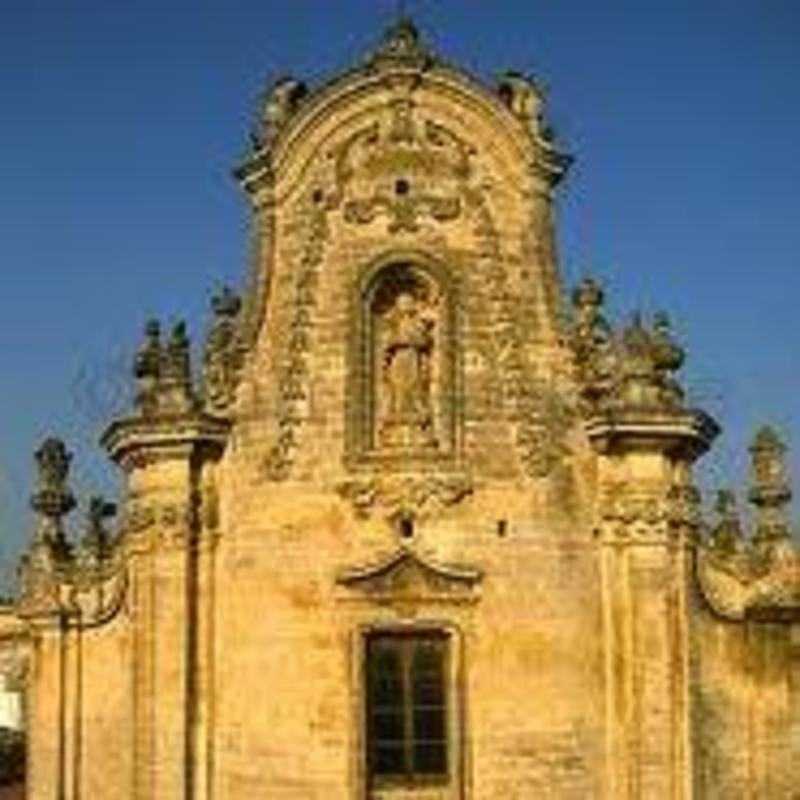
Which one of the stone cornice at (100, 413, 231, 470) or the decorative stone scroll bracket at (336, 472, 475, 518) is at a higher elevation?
the stone cornice at (100, 413, 231, 470)

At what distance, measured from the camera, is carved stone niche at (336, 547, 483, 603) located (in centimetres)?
2162

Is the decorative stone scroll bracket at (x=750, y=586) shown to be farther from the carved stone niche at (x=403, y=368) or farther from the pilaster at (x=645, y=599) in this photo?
the carved stone niche at (x=403, y=368)

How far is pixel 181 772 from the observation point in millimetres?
22188

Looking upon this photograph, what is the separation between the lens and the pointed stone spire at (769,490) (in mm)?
23875

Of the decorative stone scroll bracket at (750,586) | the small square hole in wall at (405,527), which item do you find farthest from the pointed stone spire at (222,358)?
the decorative stone scroll bracket at (750,586)

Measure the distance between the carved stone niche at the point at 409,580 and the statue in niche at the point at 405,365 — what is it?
1.46 meters

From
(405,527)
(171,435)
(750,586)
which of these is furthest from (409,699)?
(750,586)

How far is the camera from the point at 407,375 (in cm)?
2227

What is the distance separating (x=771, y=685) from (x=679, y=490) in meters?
3.12

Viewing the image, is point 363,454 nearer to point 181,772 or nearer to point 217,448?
point 217,448

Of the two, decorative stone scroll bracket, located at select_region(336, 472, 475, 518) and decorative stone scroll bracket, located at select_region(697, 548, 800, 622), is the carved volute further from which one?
decorative stone scroll bracket, located at select_region(697, 548, 800, 622)

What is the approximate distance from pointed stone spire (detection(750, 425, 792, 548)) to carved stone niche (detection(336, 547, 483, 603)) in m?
4.60

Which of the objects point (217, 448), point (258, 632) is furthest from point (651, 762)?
point (217, 448)

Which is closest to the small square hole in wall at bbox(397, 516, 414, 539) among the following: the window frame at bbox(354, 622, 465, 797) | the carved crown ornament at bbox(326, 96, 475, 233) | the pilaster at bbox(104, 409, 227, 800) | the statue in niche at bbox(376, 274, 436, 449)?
the statue in niche at bbox(376, 274, 436, 449)
